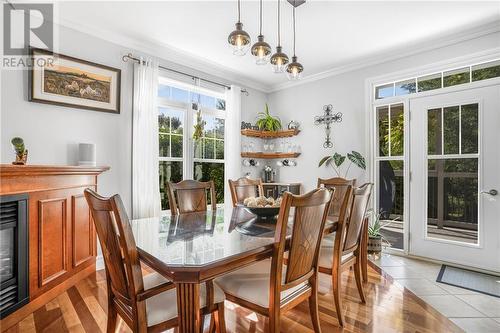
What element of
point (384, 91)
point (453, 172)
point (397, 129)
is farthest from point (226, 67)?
point (453, 172)

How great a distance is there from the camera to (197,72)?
3.99m

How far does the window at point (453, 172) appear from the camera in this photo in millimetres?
3086

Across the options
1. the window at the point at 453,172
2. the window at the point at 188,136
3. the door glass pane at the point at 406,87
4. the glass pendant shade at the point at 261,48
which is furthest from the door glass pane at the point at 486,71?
the window at the point at 188,136

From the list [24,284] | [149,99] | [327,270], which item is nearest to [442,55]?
[327,270]

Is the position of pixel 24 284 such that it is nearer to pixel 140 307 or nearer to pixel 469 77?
pixel 140 307

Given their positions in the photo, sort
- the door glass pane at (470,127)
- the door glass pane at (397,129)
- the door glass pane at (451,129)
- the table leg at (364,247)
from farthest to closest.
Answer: the door glass pane at (397,129) < the door glass pane at (451,129) < the door glass pane at (470,127) < the table leg at (364,247)

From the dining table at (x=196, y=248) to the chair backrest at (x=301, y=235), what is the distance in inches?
4.1

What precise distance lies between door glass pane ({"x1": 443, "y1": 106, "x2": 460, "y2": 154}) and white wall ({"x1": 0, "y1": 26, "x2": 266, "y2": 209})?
367 cm

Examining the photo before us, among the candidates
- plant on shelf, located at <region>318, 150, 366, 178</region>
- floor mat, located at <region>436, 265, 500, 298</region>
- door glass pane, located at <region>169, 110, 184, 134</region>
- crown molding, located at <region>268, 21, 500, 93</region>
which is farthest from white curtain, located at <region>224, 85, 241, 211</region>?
floor mat, located at <region>436, 265, 500, 298</region>

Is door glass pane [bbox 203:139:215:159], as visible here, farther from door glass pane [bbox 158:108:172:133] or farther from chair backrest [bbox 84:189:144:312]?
chair backrest [bbox 84:189:144:312]

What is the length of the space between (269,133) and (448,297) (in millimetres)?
3318

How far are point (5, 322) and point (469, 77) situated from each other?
196 inches

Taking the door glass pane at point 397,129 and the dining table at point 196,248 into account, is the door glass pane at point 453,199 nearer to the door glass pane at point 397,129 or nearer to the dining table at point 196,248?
the door glass pane at point 397,129

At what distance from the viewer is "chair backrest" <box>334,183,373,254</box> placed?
1877 millimetres
